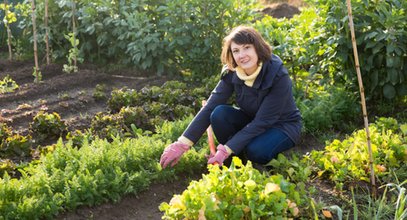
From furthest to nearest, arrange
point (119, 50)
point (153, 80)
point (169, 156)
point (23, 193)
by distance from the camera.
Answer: point (119, 50)
point (153, 80)
point (169, 156)
point (23, 193)

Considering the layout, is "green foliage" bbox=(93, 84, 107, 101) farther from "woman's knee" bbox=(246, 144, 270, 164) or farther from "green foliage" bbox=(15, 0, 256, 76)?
"woman's knee" bbox=(246, 144, 270, 164)

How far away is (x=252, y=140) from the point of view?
4188 mm

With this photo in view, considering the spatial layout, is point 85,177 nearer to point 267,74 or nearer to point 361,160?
point 267,74

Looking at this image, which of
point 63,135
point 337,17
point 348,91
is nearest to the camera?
point 63,135

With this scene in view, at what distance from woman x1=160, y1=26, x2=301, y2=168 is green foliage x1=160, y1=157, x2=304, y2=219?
81 centimetres

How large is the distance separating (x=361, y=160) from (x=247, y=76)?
97 cm

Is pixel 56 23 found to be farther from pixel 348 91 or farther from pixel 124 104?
pixel 348 91

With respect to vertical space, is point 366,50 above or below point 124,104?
above

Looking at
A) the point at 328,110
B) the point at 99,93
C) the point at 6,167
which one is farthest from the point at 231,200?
the point at 99,93

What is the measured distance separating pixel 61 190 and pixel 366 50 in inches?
132

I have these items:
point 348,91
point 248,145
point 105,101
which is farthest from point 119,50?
point 248,145

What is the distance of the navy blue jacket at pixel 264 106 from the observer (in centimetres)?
406

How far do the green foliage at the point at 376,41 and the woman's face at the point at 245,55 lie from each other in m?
1.61

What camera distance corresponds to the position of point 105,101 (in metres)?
6.22
